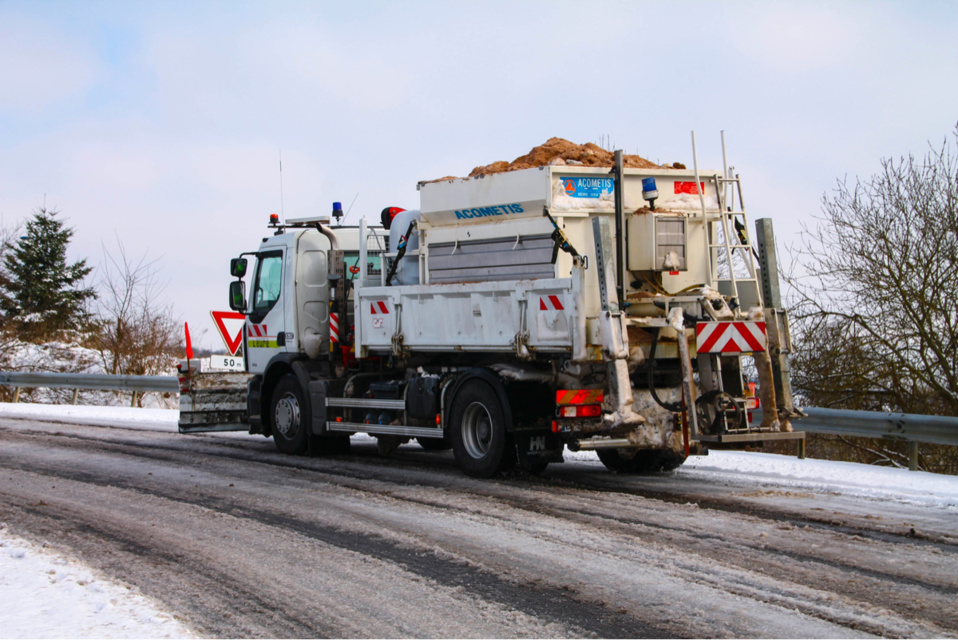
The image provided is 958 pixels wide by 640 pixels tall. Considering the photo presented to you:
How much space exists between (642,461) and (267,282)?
5739mm

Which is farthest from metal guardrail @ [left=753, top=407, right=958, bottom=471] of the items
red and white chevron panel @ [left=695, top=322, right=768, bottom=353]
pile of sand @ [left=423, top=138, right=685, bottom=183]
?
pile of sand @ [left=423, top=138, right=685, bottom=183]

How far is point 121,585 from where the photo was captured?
17.9ft

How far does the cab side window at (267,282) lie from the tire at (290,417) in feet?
3.59

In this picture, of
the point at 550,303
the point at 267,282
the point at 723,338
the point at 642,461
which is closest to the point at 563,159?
the point at 550,303

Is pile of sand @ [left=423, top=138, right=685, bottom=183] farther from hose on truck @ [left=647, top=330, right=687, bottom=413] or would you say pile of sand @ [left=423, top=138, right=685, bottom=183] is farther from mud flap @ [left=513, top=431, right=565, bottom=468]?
mud flap @ [left=513, top=431, right=565, bottom=468]

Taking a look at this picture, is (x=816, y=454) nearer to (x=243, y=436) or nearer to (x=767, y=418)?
(x=767, y=418)

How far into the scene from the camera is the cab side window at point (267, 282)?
40.9ft

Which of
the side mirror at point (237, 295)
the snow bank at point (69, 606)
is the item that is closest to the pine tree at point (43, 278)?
the side mirror at point (237, 295)

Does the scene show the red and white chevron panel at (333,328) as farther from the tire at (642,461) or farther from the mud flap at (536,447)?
the tire at (642,461)

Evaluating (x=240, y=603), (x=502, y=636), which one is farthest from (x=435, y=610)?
(x=240, y=603)

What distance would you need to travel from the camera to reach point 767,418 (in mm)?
8836

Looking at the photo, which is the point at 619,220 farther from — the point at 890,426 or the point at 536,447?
the point at 890,426

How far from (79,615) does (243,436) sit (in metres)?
10.9

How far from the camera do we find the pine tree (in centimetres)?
3628
